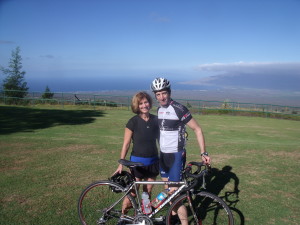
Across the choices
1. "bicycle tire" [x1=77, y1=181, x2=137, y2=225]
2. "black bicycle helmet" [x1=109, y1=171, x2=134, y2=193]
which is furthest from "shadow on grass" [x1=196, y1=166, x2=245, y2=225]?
"bicycle tire" [x1=77, y1=181, x2=137, y2=225]

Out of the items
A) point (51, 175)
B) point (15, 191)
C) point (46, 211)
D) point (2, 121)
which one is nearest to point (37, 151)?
point (51, 175)

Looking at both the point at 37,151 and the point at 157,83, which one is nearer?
the point at 157,83

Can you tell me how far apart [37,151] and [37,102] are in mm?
20971

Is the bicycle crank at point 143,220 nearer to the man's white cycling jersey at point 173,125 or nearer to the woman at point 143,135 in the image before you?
the woman at point 143,135

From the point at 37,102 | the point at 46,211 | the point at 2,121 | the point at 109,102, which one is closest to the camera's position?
the point at 46,211

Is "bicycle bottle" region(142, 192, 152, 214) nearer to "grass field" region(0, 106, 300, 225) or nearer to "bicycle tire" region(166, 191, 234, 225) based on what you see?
"bicycle tire" region(166, 191, 234, 225)

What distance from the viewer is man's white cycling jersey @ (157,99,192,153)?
3595 mm

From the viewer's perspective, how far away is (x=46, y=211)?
4562 mm

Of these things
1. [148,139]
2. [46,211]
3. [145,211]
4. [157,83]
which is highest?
[157,83]

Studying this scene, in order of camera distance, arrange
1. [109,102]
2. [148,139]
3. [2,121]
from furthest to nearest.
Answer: [109,102], [2,121], [148,139]

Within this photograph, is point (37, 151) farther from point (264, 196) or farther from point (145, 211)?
point (264, 196)

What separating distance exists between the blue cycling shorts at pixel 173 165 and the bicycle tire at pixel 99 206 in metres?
0.62

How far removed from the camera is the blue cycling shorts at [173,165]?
363 cm

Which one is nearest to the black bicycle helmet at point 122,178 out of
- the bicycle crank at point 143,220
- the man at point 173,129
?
the bicycle crank at point 143,220
